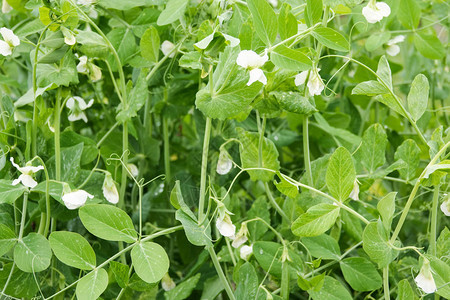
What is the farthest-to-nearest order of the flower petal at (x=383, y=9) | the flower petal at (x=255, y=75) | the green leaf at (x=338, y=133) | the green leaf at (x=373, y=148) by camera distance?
the green leaf at (x=338, y=133)
the green leaf at (x=373, y=148)
the flower petal at (x=383, y=9)
the flower petal at (x=255, y=75)

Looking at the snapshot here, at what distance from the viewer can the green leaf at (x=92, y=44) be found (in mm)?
792

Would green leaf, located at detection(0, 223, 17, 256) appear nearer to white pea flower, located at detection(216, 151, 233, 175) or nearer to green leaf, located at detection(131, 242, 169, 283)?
green leaf, located at detection(131, 242, 169, 283)

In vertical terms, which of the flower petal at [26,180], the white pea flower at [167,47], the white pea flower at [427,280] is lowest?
the white pea flower at [427,280]

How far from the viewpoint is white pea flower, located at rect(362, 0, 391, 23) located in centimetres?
72

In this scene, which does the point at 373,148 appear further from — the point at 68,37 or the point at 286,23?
the point at 68,37

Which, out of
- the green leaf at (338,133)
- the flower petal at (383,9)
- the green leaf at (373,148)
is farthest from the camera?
the green leaf at (338,133)

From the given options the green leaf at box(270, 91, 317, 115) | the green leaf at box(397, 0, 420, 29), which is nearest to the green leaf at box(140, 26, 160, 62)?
the green leaf at box(270, 91, 317, 115)

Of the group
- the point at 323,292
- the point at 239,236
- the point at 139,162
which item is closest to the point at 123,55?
the point at 139,162

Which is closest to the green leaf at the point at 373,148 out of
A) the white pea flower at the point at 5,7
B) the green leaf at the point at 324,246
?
the green leaf at the point at 324,246

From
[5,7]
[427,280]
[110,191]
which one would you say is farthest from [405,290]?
[5,7]

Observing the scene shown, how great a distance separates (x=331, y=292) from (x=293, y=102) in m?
0.24

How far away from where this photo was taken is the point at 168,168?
1.00 meters

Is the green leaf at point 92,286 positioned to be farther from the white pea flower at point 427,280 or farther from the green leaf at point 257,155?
the white pea flower at point 427,280

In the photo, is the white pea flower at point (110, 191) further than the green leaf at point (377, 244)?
Yes
